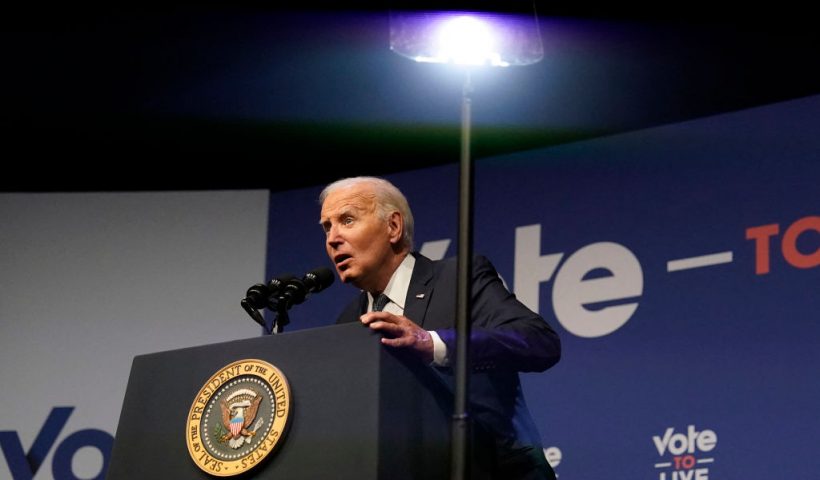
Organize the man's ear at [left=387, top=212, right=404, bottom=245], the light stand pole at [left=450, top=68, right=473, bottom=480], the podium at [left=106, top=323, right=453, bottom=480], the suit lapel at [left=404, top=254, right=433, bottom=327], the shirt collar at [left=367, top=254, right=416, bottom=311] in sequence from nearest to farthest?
the light stand pole at [left=450, top=68, right=473, bottom=480]
the podium at [left=106, top=323, right=453, bottom=480]
the suit lapel at [left=404, top=254, right=433, bottom=327]
the shirt collar at [left=367, top=254, right=416, bottom=311]
the man's ear at [left=387, top=212, right=404, bottom=245]

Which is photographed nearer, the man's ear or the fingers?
the fingers

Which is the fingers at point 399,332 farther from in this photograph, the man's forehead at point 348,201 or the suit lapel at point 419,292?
the man's forehead at point 348,201

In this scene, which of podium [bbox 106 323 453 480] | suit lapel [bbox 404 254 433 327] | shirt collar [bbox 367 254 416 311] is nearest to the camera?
podium [bbox 106 323 453 480]

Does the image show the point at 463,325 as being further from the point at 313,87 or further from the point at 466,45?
the point at 313,87

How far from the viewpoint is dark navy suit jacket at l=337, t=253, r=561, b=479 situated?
109 inches

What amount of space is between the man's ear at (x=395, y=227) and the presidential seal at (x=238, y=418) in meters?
0.80

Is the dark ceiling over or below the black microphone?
over

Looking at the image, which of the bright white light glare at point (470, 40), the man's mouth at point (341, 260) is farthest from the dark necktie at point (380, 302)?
the bright white light glare at point (470, 40)

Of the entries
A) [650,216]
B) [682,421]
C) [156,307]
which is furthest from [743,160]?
[156,307]

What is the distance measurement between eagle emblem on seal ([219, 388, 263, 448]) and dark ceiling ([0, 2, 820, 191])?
2395 mm

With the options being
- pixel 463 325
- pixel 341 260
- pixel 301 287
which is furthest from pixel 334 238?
pixel 463 325

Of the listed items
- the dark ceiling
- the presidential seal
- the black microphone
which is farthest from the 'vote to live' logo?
the presidential seal

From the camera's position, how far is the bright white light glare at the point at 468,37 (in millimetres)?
2709

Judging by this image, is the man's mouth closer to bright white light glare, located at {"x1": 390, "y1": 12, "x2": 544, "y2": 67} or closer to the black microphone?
the black microphone
